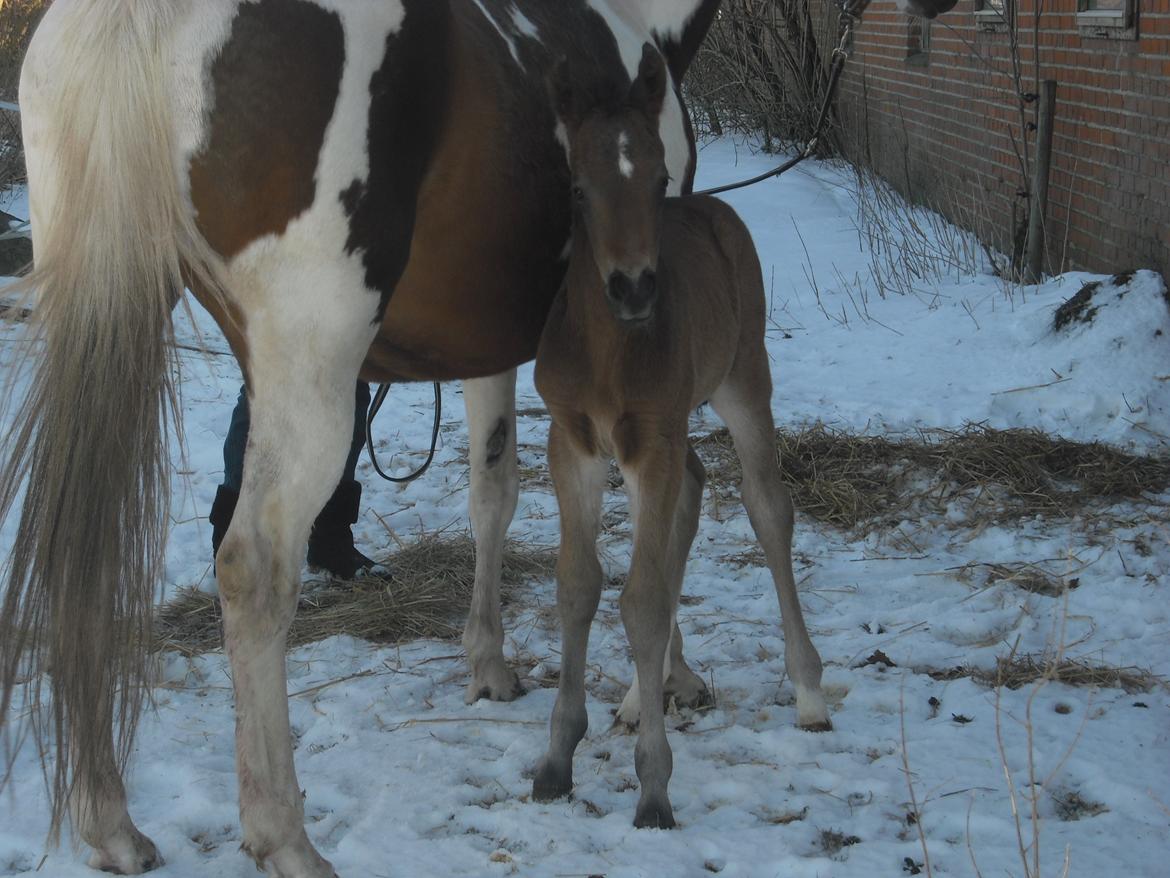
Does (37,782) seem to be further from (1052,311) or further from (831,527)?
(1052,311)

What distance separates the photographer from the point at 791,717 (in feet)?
10.5

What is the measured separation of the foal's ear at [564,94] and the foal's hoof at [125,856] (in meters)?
1.83

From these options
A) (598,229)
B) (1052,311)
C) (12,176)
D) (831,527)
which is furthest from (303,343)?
(12,176)

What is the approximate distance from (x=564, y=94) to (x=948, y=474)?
9.05 feet

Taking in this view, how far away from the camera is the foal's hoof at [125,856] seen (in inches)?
99.5

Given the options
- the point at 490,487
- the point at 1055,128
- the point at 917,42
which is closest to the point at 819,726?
the point at 490,487

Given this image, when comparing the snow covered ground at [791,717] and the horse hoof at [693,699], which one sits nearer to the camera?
the snow covered ground at [791,717]

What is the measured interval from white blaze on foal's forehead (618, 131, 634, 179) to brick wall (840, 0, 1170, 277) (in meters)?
3.99

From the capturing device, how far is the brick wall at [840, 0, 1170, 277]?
5.79m

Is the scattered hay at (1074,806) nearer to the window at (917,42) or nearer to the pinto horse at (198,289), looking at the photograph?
the pinto horse at (198,289)

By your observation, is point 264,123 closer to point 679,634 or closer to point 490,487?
point 490,487

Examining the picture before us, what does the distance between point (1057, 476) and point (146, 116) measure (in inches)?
149

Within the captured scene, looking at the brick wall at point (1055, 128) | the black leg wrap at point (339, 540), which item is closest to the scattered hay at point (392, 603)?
the black leg wrap at point (339, 540)

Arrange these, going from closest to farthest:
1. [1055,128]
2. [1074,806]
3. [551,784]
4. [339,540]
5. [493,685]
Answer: [1074,806] → [551,784] → [493,685] → [339,540] → [1055,128]
